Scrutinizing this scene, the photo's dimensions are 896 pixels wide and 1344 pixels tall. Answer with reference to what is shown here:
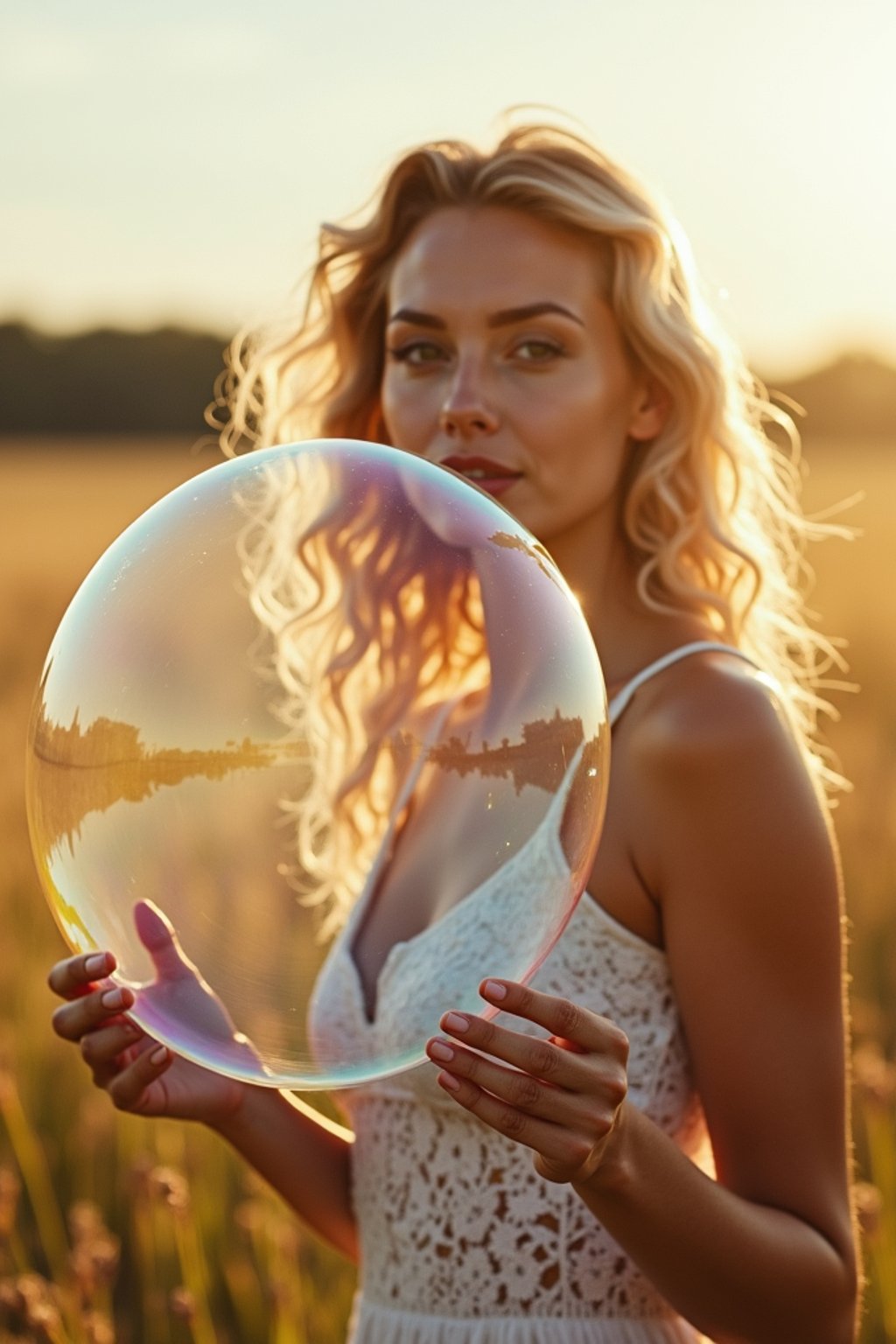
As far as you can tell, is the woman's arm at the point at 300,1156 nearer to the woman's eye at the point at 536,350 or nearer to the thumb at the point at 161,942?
the thumb at the point at 161,942

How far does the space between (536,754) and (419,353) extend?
92 cm

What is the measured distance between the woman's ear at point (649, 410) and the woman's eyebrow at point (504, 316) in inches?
7.9

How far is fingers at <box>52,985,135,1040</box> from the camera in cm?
199

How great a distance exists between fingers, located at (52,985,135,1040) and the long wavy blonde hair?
0.43 metres

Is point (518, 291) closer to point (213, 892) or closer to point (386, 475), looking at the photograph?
point (386, 475)

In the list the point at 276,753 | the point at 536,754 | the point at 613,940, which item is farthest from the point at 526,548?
the point at 613,940

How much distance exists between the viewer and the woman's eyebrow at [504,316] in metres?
2.49

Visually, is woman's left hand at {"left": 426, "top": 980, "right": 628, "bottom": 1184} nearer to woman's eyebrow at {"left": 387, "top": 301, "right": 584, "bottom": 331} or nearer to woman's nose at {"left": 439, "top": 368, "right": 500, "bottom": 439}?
woman's nose at {"left": 439, "top": 368, "right": 500, "bottom": 439}

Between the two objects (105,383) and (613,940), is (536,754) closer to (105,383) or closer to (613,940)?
(613,940)

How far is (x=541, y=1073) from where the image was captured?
5.79ft

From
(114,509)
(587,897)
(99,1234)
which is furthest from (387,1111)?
(114,509)

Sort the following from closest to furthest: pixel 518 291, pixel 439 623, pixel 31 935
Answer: pixel 439 623, pixel 518 291, pixel 31 935

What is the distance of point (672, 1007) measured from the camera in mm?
2367

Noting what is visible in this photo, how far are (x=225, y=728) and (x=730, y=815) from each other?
697 millimetres
